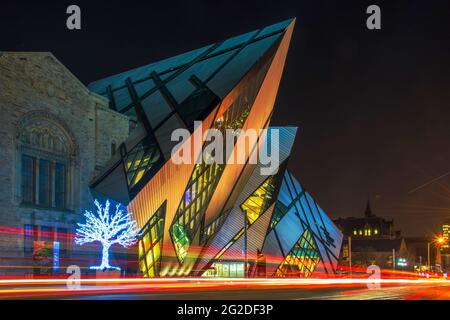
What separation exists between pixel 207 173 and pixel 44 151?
42.4ft

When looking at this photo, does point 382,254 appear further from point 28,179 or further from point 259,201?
point 28,179

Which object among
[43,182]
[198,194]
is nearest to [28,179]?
[43,182]

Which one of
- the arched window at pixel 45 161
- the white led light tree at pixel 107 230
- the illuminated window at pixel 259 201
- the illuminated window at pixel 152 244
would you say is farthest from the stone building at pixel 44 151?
the illuminated window at pixel 259 201

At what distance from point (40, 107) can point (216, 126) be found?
43.1 feet

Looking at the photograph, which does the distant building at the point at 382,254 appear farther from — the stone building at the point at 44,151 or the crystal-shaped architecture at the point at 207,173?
→ the stone building at the point at 44,151

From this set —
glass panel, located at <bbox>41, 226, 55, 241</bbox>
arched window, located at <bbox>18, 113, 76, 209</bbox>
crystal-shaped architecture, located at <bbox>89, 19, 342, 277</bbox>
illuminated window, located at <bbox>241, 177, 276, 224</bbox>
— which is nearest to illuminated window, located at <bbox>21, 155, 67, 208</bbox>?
arched window, located at <bbox>18, 113, 76, 209</bbox>

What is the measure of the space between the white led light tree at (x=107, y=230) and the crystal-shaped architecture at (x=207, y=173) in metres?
1.17

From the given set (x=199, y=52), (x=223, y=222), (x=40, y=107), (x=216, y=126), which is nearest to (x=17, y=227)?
(x=40, y=107)

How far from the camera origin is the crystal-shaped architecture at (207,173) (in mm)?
44500

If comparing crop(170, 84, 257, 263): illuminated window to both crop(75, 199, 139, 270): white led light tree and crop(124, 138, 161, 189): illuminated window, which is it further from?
crop(75, 199, 139, 270): white led light tree

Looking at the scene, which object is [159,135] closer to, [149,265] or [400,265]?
[149,265]

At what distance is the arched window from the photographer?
4072 centimetres

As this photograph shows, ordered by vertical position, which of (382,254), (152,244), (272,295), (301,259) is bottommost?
(382,254)

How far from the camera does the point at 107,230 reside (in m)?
39.0
